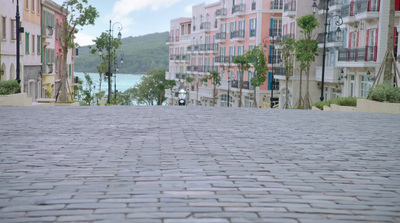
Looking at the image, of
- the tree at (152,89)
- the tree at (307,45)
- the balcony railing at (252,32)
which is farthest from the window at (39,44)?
the tree at (152,89)

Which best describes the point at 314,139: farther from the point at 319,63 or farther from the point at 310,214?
the point at 319,63

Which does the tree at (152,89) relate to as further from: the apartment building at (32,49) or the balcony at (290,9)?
the apartment building at (32,49)

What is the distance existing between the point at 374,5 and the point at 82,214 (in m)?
34.9

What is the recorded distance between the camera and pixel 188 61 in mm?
91062

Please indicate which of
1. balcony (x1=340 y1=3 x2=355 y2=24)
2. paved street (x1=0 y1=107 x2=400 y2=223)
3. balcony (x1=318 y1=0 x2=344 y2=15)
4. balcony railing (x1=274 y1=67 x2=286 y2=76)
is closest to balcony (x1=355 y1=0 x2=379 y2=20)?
balcony (x1=340 y1=3 x2=355 y2=24)

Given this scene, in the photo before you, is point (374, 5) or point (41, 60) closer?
point (374, 5)

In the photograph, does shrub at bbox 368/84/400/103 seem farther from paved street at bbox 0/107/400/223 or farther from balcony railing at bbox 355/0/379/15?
balcony railing at bbox 355/0/379/15

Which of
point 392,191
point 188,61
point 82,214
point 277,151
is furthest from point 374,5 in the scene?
point 188,61

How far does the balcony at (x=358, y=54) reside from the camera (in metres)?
37.8

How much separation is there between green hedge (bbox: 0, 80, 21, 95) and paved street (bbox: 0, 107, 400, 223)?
1312cm

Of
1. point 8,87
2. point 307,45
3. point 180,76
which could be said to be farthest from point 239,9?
point 8,87

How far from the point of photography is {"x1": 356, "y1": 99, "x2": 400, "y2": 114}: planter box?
909 inches

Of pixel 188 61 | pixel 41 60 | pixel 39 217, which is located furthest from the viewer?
pixel 188 61

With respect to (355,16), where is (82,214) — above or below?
below
